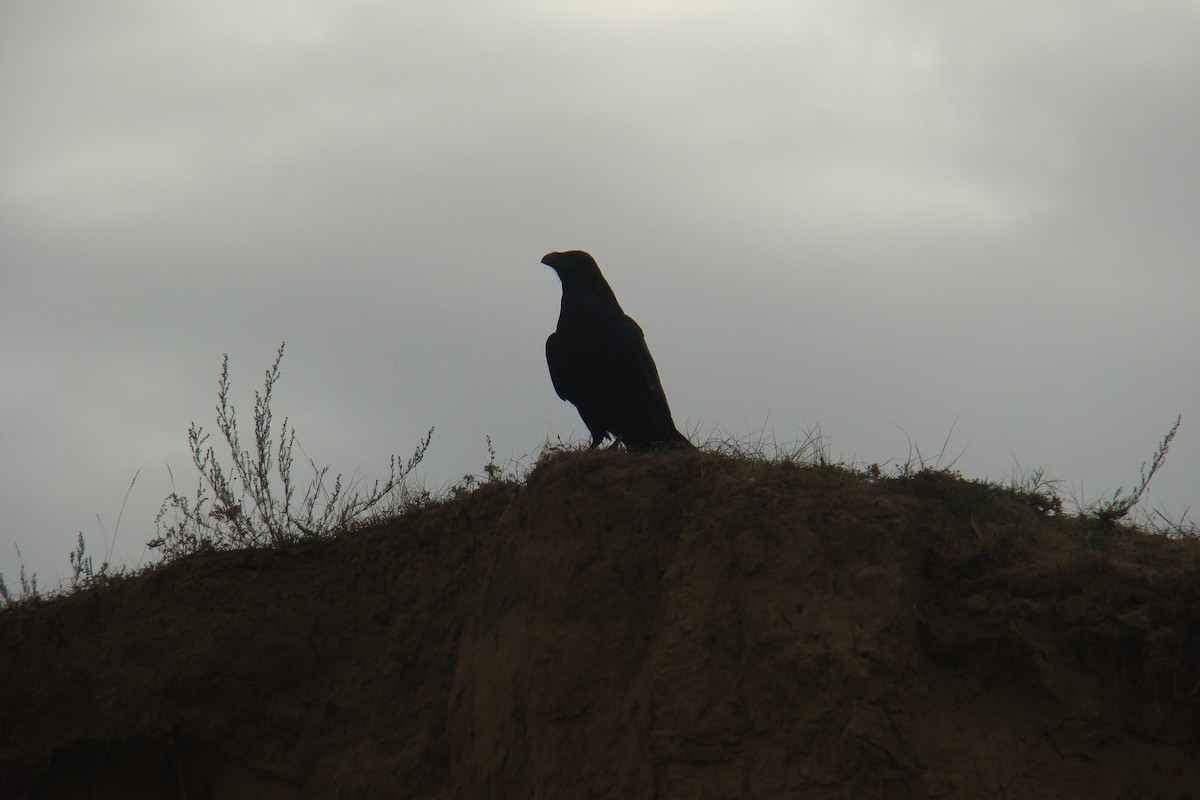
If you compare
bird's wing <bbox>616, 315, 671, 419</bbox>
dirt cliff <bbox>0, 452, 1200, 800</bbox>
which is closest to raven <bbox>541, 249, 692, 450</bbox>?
bird's wing <bbox>616, 315, 671, 419</bbox>

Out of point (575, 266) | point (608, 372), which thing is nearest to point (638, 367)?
point (608, 372)

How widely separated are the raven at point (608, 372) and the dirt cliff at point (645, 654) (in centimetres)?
150

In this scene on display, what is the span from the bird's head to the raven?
0.08 metres

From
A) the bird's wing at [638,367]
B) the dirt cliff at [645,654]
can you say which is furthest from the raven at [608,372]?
the dirt cliff at [645,654]

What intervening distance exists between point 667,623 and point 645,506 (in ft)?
2.18

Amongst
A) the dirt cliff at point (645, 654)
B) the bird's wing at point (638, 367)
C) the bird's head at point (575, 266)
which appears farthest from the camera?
the bird's head at point (575, 266)

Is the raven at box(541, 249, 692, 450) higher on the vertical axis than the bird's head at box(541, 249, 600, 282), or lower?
lower

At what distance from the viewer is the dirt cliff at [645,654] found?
14.8 ft

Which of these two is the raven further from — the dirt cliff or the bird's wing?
the dirt cliff

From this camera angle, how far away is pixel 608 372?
7.59 m

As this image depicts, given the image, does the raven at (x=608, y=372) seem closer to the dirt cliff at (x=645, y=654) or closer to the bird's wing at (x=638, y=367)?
the bird's wing at (x=638, y=367)

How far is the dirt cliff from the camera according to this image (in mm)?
4520

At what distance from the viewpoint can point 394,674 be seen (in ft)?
21.1

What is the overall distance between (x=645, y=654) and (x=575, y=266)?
3.61m
